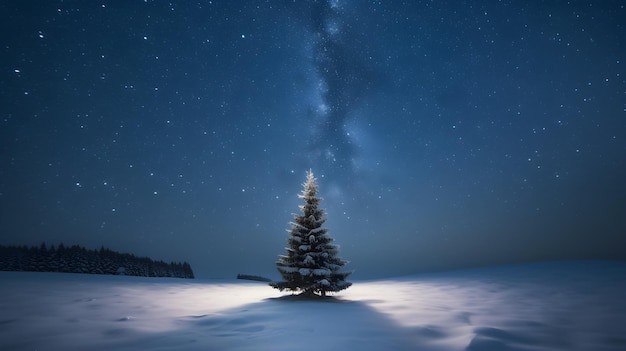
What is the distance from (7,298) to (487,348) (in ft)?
46.5

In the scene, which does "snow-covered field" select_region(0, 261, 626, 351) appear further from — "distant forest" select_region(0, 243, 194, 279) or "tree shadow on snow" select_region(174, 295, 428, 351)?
"distant forest" select_region(0, 243, 194, 279)

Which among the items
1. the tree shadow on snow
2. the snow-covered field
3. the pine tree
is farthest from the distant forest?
the tree shadow on snow

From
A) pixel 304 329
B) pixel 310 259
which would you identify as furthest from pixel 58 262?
pixel 304 329

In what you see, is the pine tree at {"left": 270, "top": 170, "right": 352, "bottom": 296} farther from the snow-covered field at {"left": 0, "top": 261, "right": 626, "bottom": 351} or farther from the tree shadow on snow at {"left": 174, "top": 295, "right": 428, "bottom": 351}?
the tree shadow on snow at {"left": 174, "top": 295, "right": 428, "bottom": 351}

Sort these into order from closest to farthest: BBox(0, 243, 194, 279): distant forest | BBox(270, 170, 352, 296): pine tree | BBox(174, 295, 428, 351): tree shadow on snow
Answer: BBox(174, 295, 428, 351): tree shadow on snow, BBox(270, 170, 352, 296): pine tree, BBox(0, 243, 194, 279): distant forest

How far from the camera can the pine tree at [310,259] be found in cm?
1122

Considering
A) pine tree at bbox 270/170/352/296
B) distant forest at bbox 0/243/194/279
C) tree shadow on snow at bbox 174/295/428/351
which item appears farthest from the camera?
distant forest at bbox 0/243/194/279

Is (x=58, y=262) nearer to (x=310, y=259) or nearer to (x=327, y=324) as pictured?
(x=310, y=259)

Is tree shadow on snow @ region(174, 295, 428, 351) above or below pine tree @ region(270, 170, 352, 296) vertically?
below

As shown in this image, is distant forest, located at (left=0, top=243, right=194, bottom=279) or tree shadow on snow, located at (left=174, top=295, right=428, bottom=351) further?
distant forest, located at (left=0, top=243, right=194, bottom=279)

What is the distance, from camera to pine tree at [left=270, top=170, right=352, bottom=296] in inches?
442

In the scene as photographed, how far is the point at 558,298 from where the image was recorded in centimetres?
919

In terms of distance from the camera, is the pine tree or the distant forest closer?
the pine tree

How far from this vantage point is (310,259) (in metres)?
11.2
